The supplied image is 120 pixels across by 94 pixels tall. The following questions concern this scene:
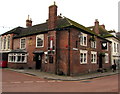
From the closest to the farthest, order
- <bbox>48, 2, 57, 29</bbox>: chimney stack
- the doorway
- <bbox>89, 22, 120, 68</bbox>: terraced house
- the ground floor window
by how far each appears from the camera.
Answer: <bbox>48, 2, 57, 29</bbox>: chimney stack → the doorway → the ground floor window → <bbox>89, 22, 120, 68</bbox>: terraced house

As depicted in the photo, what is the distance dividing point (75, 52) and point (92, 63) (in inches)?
215

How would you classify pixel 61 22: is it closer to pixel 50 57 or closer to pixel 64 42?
pixel 64 42

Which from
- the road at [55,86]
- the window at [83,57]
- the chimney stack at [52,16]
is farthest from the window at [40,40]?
the road at [55,86]

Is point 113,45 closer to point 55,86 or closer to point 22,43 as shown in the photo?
point 22,43

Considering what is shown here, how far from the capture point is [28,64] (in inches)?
893

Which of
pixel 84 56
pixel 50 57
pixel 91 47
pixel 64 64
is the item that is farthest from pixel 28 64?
pixel 91 47

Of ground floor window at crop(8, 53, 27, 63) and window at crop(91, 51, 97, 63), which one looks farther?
ground floor window at crop(8, 53, 27, 63)

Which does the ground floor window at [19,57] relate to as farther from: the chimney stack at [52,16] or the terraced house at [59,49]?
the chimney stack at [52,16]

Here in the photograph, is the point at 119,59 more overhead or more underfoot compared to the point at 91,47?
more underfoot

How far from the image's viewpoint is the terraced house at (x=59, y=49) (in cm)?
1742

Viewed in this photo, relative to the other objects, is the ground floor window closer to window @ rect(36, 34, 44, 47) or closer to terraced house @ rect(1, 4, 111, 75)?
terraced house @ rect(1, 4, 111, 75)

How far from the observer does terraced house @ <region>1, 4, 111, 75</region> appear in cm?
1742

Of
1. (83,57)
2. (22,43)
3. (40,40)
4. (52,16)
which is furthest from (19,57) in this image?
(83,57)

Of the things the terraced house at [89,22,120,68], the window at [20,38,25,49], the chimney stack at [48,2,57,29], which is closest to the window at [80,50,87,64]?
the chimney stack at [48,2,57,29]
